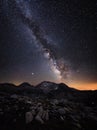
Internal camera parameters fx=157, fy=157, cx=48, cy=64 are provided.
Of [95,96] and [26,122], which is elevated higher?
[95,96]

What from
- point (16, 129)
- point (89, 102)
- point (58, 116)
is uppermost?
point (89, 102)

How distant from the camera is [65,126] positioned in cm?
3591

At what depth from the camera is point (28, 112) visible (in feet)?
127

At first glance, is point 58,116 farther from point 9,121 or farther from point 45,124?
point 9,121

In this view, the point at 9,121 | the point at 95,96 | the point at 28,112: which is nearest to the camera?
the point at 9,121

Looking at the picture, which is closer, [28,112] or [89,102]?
[28,112]

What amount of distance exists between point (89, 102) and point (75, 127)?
6624 cm

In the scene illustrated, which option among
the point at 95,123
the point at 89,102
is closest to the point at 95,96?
the point at 89,102

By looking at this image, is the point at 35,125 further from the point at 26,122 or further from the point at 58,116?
the point at 58,116

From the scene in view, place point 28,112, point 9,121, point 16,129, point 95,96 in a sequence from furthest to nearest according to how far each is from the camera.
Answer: point 95,96 → point 28,112 → point 9,121 → point 16,129

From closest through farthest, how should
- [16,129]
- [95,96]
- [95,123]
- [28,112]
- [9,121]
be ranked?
[16,129] → [9,121] → [28,112] → [95,123] → [95,96]

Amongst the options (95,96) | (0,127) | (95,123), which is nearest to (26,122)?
(0,127)

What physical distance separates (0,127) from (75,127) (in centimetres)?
1652

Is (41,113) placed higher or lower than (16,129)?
higher
